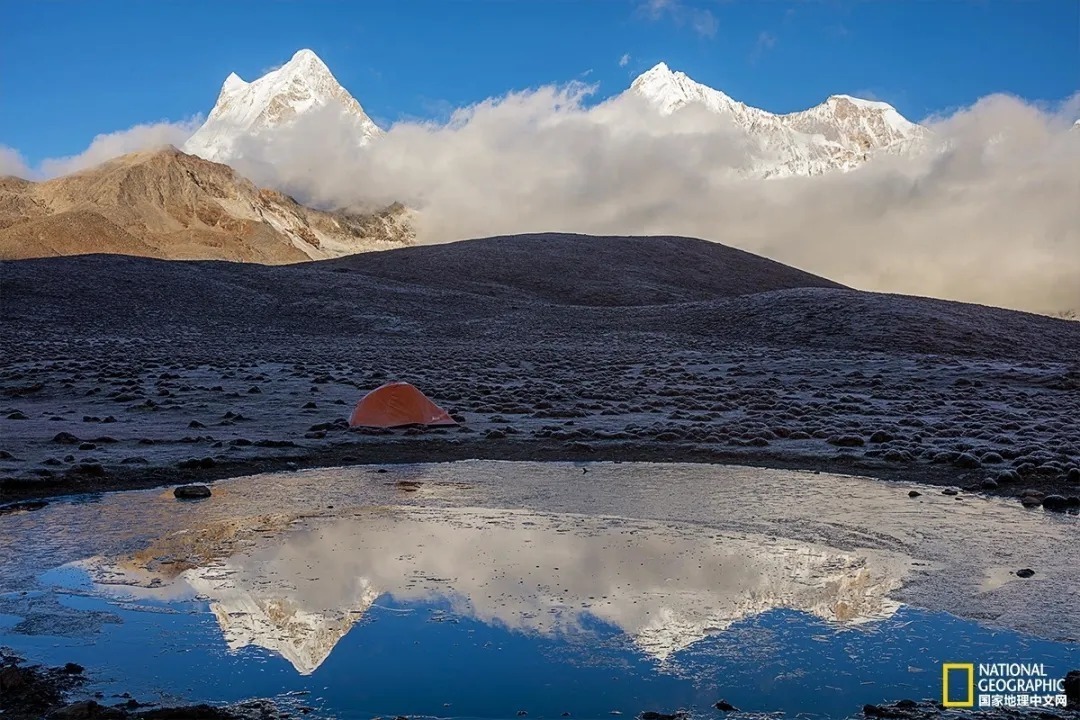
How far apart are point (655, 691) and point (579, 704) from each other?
0.46 meters

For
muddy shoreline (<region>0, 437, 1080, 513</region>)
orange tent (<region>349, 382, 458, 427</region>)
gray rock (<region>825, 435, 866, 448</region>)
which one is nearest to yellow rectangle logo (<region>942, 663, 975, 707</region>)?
muddy shoreline (<region>0, 437, 1080, 513</region>)

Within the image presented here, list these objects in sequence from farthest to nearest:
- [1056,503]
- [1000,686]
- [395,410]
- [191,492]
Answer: [395,410] < [191,492] < [1056,503] < [1000,686]

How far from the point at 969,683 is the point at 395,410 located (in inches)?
476

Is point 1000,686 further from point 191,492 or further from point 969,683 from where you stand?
point 191,492

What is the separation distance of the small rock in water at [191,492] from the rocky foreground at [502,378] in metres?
1.08

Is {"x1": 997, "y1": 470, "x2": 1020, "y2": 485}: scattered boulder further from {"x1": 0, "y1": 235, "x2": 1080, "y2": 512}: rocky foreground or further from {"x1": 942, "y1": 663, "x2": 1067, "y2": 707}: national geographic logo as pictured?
{"x1": 942, "y1": 663, "x2": 1067, "y2": 707}: national geographic logo

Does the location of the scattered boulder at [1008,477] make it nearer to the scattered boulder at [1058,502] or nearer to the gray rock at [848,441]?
the scattered boulder at [1058,502]

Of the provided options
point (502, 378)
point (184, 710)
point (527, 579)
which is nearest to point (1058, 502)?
point (527, 579)

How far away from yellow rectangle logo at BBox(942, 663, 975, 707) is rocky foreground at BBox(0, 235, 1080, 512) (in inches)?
214

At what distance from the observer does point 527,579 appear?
7684mm

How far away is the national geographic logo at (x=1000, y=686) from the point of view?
5.43m

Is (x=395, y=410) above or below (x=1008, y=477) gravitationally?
above

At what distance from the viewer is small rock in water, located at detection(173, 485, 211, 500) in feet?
35.8

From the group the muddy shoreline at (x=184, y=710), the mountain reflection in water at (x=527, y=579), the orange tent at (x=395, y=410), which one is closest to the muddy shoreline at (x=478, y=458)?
the orange tent at (x=395, y=410)
